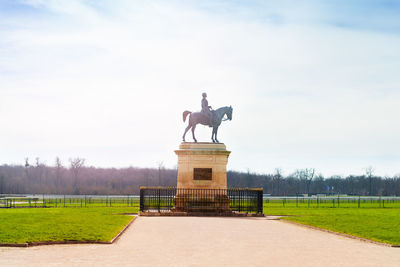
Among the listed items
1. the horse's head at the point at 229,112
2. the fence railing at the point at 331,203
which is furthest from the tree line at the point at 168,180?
the horse's head at the point at 229,112

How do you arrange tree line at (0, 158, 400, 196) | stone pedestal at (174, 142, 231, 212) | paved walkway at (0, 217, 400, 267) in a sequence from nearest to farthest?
paved walkway at (0, 217, 400, 267)
stone pedestal at (174, 142, 231, 212)
tree line at (0, 158, 400, 196)

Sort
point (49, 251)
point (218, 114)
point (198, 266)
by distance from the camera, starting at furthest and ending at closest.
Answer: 1. point (218, 114)
2. point (49, 251)
3. point (198, 266)

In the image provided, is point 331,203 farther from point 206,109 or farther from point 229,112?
point 206,109

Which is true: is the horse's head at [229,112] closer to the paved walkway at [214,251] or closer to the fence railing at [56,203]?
the paved walkway at [214,251]

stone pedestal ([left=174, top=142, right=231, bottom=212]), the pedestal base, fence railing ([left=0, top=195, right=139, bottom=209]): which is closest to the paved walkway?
the pedestal base

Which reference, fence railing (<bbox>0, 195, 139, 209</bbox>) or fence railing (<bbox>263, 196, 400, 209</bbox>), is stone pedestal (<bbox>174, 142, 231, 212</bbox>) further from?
fence railing (<bbox>263, 196, 400, 209</bbox>)

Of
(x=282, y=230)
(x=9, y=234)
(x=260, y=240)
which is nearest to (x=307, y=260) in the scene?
(x=260, y=240)

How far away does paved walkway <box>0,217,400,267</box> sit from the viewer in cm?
1167

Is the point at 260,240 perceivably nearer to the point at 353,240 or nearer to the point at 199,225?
the point at 353,240

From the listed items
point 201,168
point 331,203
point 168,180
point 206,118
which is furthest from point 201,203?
point 168,180

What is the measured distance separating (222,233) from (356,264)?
6.80 meters

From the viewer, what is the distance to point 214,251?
1342cm

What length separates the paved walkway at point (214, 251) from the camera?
11672 millimetres

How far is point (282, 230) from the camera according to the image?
19469mm
